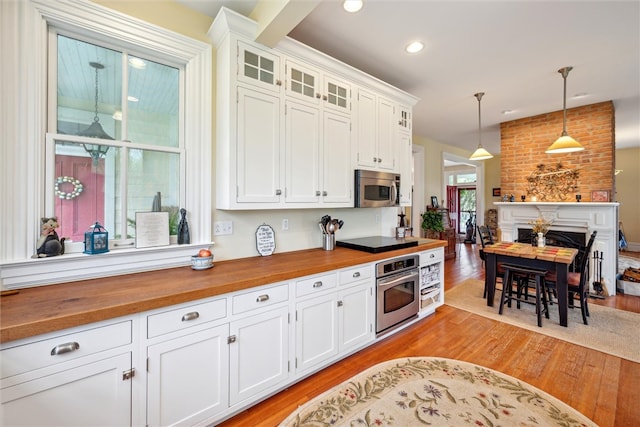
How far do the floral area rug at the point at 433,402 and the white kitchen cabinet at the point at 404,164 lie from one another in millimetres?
1874

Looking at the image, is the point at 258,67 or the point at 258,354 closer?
the point at 258,354

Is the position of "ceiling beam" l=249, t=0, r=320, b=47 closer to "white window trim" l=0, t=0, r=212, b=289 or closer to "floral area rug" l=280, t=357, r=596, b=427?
"white window trim" l=0, t=0, r=212, b=289

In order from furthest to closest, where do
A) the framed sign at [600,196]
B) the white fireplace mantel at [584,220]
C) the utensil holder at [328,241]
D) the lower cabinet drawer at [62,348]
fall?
1. the framed sign at [600,196]
2. the white fireplace mantel at [584,220]
3. the utensil holder at [328,241]
4. the lower cabinet drawer at [62,348]

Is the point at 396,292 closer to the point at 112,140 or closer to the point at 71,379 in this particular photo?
the point at 71,379

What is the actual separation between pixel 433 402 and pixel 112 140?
9.32ft

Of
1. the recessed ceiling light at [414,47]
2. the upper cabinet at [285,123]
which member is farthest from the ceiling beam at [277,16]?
the recessed ceiling light at [414,47]

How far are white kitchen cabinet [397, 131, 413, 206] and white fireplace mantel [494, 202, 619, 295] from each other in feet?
9.18

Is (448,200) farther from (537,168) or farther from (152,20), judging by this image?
(152,20)

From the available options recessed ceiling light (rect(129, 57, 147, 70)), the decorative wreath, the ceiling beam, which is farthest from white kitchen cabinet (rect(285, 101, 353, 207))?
the decorative wreath

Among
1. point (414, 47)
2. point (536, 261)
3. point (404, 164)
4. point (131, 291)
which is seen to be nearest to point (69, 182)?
point (131, 291)

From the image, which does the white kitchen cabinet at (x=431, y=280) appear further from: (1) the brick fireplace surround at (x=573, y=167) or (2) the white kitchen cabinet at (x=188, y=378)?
(1) the brick fireplace surround at (x=573, y=167)

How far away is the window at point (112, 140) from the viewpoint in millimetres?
1729

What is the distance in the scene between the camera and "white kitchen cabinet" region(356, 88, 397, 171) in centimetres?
285

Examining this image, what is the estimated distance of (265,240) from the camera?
244 centimetres
